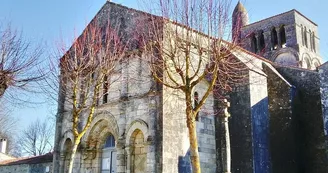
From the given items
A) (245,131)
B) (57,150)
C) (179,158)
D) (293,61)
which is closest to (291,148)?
(245,131)

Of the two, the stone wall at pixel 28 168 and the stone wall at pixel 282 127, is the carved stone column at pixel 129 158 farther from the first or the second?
the stone wall at pixel 28 168

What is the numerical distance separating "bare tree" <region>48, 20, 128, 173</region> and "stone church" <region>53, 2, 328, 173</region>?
57 centimetres

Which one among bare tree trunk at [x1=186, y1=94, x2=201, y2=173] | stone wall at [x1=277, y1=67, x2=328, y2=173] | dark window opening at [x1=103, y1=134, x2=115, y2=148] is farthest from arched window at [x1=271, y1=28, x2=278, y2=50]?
bare tree trunk at [x1=186, y1=94, x2=201, y2=173]

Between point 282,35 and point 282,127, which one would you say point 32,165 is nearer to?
point 282,127

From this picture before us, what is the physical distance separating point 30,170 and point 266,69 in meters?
16.9

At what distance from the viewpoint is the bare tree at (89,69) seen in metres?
12.8

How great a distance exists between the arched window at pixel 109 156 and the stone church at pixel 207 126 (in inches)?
1.6

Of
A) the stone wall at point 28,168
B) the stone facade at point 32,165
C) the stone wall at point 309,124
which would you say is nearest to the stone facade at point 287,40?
the stone wall at point 309,124

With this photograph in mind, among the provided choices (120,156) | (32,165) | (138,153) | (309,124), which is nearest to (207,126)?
(138,153)

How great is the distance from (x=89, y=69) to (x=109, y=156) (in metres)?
3.93

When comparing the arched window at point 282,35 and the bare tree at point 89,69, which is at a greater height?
the arched window at point 282,35

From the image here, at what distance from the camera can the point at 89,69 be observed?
46.8ft

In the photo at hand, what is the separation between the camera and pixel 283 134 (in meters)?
15.4

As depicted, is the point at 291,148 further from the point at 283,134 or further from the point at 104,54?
the point at 104,54
